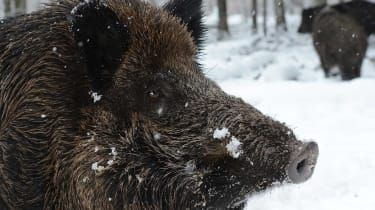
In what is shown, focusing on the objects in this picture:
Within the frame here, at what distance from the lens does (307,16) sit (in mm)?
20391

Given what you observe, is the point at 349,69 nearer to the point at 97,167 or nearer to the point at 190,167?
the point at 190,167

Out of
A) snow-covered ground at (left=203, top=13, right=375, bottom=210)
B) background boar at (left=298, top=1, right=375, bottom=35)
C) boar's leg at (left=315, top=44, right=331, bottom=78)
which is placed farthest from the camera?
background boar at (left=298, top=1, right=375, bottom=35)

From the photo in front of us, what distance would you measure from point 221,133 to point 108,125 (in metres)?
0.65

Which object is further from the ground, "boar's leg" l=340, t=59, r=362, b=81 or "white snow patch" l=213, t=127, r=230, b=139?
"white snow patch" l=213, t=127, r=230, b=139

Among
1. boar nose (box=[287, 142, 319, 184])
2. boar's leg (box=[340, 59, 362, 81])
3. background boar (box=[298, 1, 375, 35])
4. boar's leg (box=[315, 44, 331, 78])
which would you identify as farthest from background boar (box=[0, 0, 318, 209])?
background boar (box=[298, 1, 375, 35])

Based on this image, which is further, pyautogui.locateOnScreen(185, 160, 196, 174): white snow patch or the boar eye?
the boar eye

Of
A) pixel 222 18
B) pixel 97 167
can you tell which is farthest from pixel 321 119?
pixel 222 18

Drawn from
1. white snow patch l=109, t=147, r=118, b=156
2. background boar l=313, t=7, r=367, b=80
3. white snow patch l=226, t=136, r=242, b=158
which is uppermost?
white snow patch l=226, t=136, r=242, b=158

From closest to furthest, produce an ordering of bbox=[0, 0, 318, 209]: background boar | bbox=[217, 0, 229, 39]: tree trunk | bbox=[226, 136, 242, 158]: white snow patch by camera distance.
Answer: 1. bbox=[226, 136, 242, 158]: white snow patch
2. bbox=[0, 0, 318, 209]: background boar
3. bbox=[217, 0, 229, 39]: tree trunk

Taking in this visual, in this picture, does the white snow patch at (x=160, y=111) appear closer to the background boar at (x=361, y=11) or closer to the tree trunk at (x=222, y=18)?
the background boar at (x=361, y=11)

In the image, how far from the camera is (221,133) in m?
2.94

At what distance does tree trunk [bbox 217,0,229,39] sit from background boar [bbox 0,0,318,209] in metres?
19.7

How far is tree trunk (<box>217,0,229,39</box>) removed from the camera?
22606 millimetres

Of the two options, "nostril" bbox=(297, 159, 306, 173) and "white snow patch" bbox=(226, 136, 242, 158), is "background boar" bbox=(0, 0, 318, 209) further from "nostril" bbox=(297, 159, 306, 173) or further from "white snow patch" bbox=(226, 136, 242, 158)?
"nostril" bbox=(297, 159, 306, 173)
